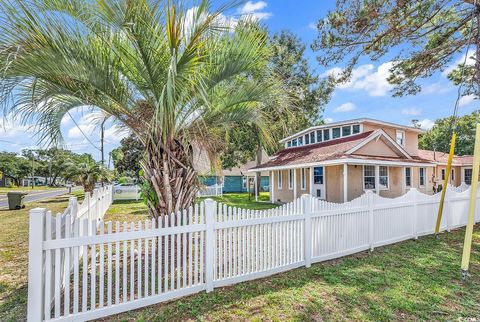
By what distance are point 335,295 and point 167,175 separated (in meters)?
3.35

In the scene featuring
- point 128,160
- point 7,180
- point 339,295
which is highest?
point 128,160

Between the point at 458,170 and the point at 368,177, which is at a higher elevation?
the point at 458,170

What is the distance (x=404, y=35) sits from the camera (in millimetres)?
8781

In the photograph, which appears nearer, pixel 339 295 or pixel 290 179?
pixel 339 295

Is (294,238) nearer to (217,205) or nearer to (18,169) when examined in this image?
(217,205)

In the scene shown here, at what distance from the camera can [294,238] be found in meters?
5.07

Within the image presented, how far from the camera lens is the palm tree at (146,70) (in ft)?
11.3

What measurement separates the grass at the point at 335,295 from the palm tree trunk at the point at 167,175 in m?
1.75

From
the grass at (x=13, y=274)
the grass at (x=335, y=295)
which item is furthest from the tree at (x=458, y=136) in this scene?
the grass at (x=13, y=274)

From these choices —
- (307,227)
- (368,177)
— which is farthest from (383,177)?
(307,227)

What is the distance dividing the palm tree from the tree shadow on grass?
6.39 feet

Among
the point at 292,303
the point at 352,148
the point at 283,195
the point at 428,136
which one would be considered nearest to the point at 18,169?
the point at 283,195

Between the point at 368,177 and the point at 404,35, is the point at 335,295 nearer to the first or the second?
the point at 404,35

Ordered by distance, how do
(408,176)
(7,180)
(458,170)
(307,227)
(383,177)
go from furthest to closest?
(7,180) → (458,170) → (408,176) → (383,177) → (307,227)
